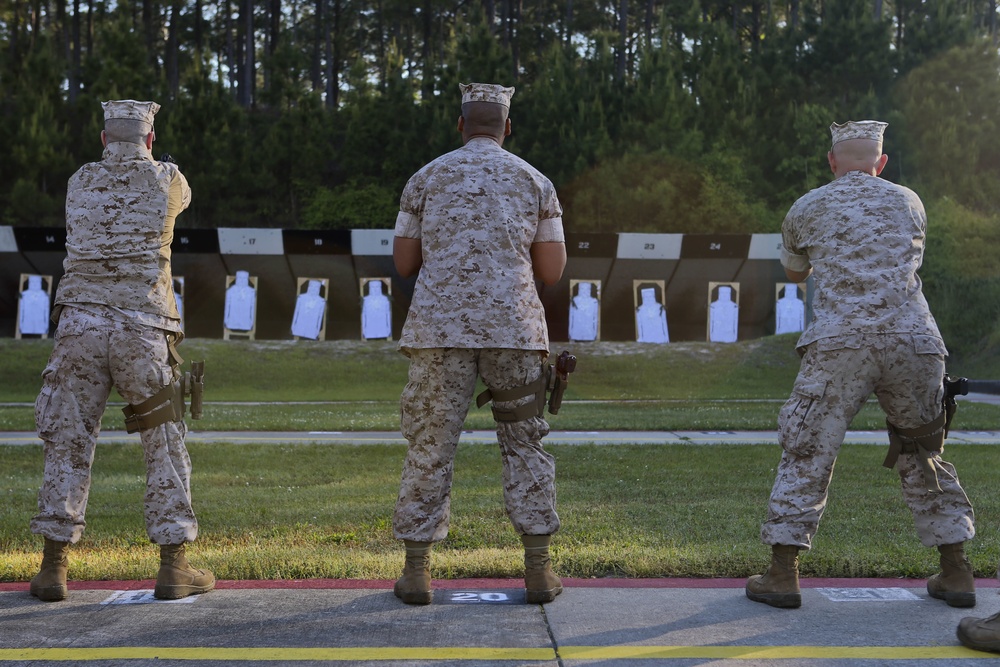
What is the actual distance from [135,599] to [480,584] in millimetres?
1298

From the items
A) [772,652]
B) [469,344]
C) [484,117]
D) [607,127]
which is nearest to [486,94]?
[484,117]

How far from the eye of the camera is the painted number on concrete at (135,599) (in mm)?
4176

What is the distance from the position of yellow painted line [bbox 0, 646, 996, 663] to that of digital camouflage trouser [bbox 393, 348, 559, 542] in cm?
72

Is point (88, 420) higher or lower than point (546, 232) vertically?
lower

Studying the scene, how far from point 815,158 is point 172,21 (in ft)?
80.7

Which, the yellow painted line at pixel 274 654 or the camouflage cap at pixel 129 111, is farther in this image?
the camouflage cap at pixel 129 111

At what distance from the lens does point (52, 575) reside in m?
4.22

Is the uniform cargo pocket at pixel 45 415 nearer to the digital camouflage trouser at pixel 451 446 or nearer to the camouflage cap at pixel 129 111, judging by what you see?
the camouflage cap at pixel 129 111

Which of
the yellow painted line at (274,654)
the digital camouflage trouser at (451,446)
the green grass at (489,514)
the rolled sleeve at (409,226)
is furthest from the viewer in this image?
the green grass at (489,514)

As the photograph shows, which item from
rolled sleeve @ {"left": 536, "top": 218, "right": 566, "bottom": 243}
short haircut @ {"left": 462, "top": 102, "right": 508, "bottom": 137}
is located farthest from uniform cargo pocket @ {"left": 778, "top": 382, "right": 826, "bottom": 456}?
short haircut @ {"left": 462, "top": 102, "right": 508, "bottom": 137}

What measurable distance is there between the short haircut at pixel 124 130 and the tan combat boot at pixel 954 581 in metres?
3.43

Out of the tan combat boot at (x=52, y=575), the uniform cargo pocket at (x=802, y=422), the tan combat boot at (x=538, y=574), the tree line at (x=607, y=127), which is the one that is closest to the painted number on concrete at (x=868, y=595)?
the uniform cargo pocket at (x=802, y=422)

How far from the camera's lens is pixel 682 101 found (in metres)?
30.0

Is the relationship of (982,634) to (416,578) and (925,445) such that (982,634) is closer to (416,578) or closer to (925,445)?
(925,445)
